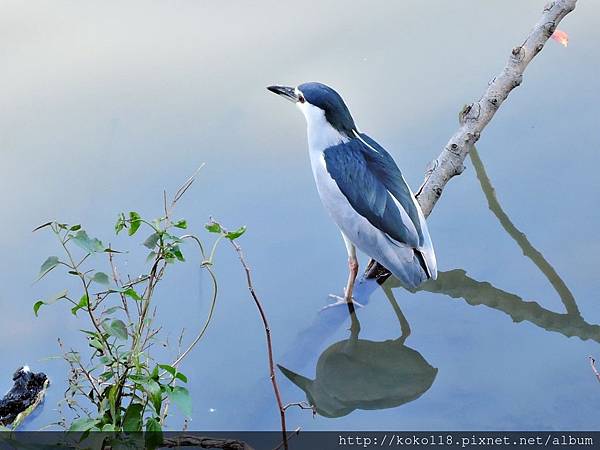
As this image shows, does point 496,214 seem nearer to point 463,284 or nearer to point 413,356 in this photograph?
point 463,284

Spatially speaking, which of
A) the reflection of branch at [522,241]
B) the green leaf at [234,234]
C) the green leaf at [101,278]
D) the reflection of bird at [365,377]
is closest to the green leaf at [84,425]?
the green leaf at [101,278]

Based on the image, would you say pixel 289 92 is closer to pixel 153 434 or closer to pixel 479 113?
pixel 479 113

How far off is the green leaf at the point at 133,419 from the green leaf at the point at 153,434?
3cm

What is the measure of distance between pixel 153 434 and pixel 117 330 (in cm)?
18

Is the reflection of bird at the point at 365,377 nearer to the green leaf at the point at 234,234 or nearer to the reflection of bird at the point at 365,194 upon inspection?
the reflection of bird at the point at 365,194

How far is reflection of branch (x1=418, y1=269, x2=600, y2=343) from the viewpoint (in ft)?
6.99

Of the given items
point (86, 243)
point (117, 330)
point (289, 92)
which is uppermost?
point (289, 92)

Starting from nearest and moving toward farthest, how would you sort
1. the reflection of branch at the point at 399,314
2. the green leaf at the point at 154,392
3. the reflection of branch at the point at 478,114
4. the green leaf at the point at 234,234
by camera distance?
1. the green leaf at the point at 154,392
2. the green leaf at the point at 234,234
3. the reflection of branch at the point at 399,314
4. the reflection of branch at the point at 478,114

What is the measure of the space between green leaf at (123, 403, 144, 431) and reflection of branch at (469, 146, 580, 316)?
1106 millimetres

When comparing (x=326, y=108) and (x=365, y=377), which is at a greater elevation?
(x=326, y=108)

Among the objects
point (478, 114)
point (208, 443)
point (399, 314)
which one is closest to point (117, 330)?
point (208, 443)

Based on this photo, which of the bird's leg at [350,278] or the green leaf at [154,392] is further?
the bird's leg at [350,278]

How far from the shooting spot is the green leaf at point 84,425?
146 cm

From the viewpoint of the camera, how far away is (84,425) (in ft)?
4.81
